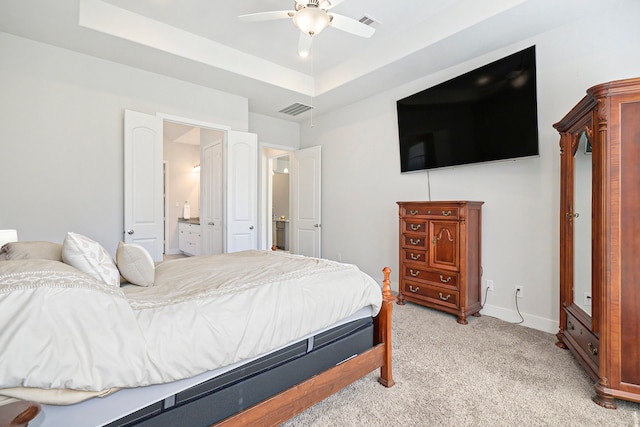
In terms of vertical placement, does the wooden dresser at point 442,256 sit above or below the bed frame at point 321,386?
above

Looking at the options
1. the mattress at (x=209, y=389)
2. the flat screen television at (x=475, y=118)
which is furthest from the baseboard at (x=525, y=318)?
the mattress at (x=209, y=389)

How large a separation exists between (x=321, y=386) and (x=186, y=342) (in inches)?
32.0

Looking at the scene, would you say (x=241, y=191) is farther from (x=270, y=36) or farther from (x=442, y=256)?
(x=442, y=256)

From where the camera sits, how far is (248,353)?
1295 mm

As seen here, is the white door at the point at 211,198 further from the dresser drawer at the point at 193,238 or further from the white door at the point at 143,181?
the dresser drawer at the point at 193,238

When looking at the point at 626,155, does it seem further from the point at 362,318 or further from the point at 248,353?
the point at 248,353

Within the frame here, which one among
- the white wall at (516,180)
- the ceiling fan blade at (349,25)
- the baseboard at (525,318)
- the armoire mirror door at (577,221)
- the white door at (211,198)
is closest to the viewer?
the armoire mirror door at (577,221)

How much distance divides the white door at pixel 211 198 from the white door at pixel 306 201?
1.56 m

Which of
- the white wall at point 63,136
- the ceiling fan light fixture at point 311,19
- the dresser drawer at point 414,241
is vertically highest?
the ceiling fan light fixture at point 311,19

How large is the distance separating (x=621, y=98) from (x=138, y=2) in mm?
3831

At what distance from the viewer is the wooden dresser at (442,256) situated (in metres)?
3.05

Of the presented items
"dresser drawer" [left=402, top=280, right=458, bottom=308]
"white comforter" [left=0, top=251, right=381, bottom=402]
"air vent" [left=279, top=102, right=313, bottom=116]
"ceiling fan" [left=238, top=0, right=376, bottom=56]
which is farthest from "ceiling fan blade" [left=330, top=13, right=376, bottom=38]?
"dresser drawer" [left=402, top=280, right=458, bottom=308]

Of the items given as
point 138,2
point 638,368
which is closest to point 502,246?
point 638,368

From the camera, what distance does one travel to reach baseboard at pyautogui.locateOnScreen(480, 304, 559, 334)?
2803 mm
